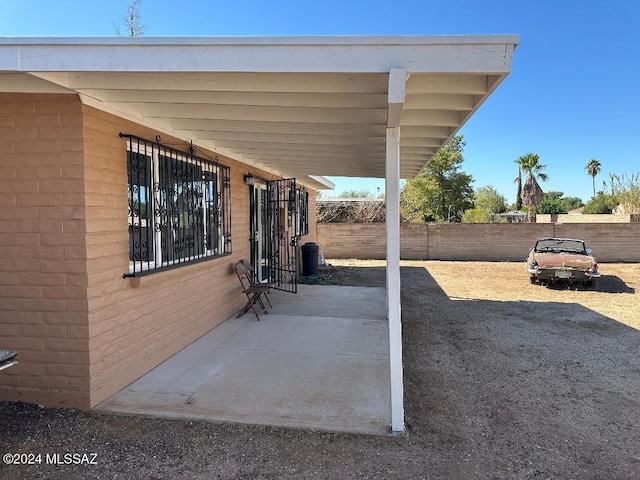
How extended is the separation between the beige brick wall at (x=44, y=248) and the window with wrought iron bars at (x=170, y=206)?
626 millimetres

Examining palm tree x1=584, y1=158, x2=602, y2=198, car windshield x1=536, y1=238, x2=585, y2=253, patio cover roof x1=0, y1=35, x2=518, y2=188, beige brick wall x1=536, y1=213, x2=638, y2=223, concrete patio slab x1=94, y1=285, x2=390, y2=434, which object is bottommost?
concrete patio slab x1=94, y1=285, x2=390, y2=434

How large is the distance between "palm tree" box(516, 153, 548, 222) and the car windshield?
19.7 meters

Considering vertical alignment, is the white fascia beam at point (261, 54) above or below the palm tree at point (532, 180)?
below

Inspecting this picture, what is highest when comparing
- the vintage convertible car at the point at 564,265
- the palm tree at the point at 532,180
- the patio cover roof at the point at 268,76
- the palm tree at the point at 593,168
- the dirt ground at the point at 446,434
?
the palm tree at the point at 593,168

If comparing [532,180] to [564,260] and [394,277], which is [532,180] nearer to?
[564,260]

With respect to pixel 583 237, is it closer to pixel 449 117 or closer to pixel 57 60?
pixel 449 117

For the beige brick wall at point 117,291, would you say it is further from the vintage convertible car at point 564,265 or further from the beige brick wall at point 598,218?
the beige brick wall at point 598,218

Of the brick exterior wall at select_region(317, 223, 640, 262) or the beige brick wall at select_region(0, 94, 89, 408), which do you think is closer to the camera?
the beige brick wall at select_region(0, 94, 89, 408)

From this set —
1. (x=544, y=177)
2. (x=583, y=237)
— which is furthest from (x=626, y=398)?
(x=544, y=177)

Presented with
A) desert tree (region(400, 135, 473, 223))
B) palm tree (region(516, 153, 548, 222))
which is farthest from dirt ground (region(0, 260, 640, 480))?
palm tree (region(516, 153, 548, 222))

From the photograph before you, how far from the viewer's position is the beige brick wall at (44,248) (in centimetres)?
346

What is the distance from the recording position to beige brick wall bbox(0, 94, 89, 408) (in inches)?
136

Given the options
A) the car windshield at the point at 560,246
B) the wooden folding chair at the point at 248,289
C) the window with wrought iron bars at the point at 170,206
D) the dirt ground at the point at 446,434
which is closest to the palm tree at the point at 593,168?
the car windshield at the point at 560,246

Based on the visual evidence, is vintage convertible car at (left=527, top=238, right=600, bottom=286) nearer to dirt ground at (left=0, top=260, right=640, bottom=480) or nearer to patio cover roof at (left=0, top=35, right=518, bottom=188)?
dirt ground at (left=0, top=260, right=640, bottom=480)
